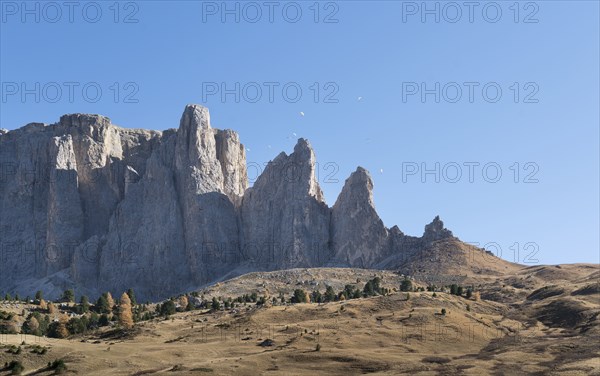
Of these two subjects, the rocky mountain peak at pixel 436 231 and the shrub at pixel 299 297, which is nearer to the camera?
the shrub at pixel 299 297

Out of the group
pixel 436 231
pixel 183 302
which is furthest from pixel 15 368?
pixel 436 231

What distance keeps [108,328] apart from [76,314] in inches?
978

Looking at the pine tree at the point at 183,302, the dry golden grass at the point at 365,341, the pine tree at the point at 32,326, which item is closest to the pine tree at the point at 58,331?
the pine tree at the point at 32,326

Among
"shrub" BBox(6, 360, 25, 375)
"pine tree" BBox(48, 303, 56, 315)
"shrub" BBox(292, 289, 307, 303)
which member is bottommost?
"shrub" BBox(6, 360, 25, 375)

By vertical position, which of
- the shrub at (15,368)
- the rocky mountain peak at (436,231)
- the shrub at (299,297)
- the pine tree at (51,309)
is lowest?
the shrub at (15,368)

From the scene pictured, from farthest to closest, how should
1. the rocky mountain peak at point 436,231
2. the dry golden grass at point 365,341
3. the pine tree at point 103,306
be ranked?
the rocky mountain peak at point 436,231
the pine tree at point 103,306
the dry golden grass at point 365,341

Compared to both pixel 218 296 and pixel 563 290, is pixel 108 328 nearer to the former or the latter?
pixel 218 296

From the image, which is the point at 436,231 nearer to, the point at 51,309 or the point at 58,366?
the point at 51,309

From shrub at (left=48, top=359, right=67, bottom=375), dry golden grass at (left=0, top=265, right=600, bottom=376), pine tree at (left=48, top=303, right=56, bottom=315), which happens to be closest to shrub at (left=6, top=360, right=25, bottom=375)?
dry golden grass at (left=0, top=265, right=600, bottom=376)

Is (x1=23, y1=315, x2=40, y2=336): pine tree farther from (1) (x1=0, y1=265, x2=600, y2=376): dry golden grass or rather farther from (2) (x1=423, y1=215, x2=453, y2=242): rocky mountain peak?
(2) (x1=423, y1=215, x2=453, y2=242): rocky mountain peak

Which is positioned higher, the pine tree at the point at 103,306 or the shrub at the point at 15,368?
the pine tree at the point at 103,306

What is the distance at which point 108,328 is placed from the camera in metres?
114

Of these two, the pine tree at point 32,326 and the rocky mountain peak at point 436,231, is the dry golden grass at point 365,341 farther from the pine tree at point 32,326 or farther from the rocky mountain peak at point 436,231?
the rocky mountain peak at point 436,231

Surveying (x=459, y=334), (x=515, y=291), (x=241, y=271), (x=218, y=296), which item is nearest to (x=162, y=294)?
(x=241, y=271)
